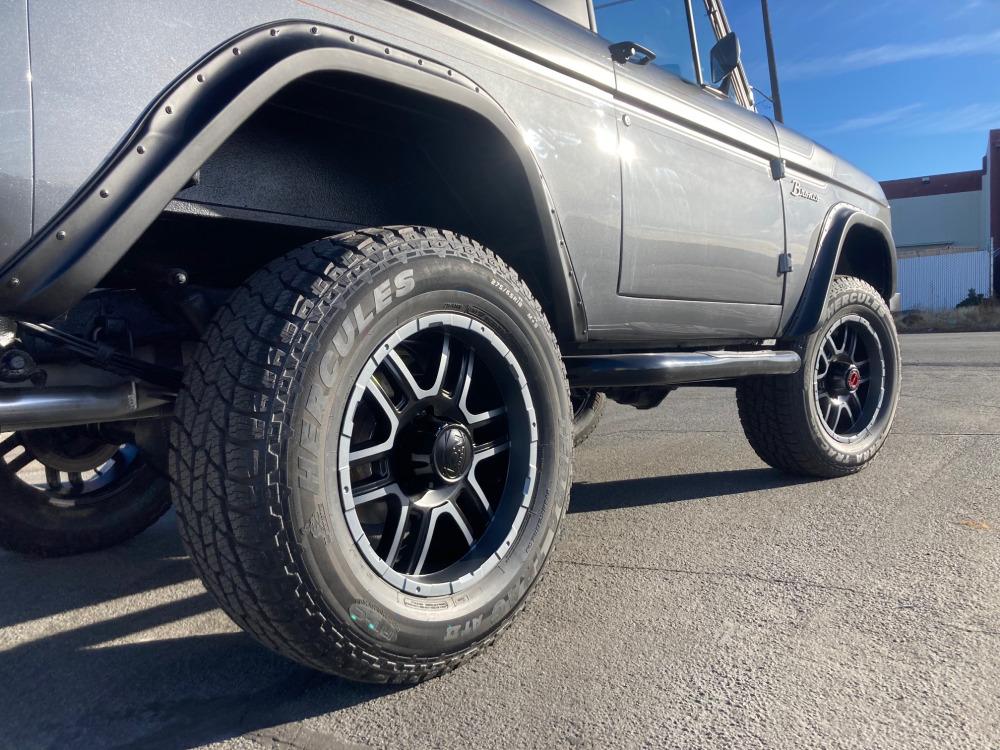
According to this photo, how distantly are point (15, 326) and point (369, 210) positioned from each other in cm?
99

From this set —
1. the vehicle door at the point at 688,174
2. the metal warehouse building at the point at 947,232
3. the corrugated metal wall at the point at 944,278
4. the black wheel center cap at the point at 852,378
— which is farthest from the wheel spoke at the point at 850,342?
the metal warehouse building at the point at 947,232

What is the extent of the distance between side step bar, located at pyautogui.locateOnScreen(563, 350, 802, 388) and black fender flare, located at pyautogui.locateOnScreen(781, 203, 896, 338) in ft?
1.50

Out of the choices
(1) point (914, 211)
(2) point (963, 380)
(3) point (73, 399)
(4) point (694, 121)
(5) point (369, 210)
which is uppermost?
(1) point (914, 211)

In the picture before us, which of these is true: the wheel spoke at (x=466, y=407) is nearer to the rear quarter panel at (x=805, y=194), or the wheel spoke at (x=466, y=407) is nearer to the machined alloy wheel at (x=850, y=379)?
the rear quarter panel at (x=805, y=194)

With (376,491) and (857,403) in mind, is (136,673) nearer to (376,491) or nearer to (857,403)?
(376,491)

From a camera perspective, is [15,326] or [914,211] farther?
[914,211]

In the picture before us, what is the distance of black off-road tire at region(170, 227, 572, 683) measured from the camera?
1.53 meters

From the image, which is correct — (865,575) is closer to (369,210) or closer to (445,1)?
(369,210)

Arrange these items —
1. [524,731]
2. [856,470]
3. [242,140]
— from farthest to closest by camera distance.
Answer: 1. [856,470]
2. [242,140]
3. [524,731]

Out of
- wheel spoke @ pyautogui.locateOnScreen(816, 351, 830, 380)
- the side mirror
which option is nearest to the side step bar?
wheel spoke @ pyautogui.locateOnScreen(816, 351, 830, 380)

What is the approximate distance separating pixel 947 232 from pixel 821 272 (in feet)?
132

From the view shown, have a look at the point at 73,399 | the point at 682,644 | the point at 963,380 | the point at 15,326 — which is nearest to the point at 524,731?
the point at 682,644

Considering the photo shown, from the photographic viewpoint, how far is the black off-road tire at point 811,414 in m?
3.60

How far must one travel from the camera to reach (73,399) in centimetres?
163
